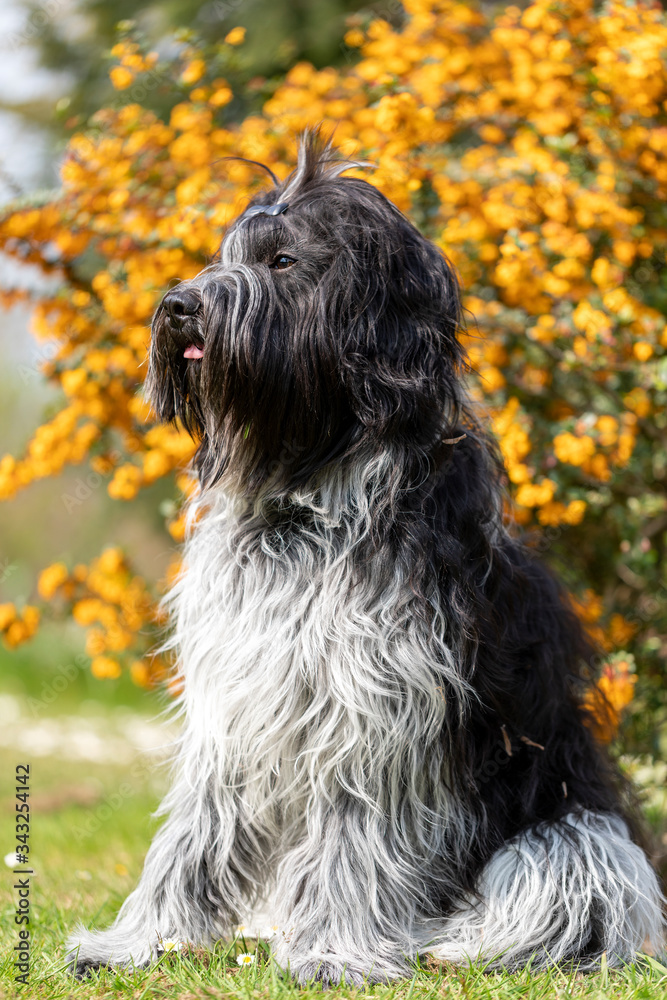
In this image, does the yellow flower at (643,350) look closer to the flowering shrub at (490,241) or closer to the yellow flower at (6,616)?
the flowering shrub at (490,241)

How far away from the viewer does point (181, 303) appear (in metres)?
2.48

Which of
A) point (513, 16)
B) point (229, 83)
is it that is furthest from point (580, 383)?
point (229, 83)

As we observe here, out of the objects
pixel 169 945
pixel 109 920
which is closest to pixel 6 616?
pixel 109 920

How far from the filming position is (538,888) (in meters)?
2.62

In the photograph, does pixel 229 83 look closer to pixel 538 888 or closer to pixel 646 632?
pixel 646 632

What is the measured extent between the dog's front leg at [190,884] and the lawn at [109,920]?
0.29ft

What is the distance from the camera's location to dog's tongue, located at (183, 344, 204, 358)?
2.53 meters

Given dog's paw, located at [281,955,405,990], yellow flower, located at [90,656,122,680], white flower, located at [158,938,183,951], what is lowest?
dog's paw, located at [281,955,405,990]

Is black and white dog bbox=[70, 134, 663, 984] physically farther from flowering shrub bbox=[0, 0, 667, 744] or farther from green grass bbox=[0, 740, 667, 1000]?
flowering shrub bbox=[0, 0, 667, 744]

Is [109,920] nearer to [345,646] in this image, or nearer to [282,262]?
[345,646]

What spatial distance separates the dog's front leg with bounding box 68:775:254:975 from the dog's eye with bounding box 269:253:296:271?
138cm

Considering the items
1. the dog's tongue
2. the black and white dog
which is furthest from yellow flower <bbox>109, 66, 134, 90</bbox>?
the dog's tongue

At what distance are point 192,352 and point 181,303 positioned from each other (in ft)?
0.42

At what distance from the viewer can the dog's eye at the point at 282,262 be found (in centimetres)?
259
